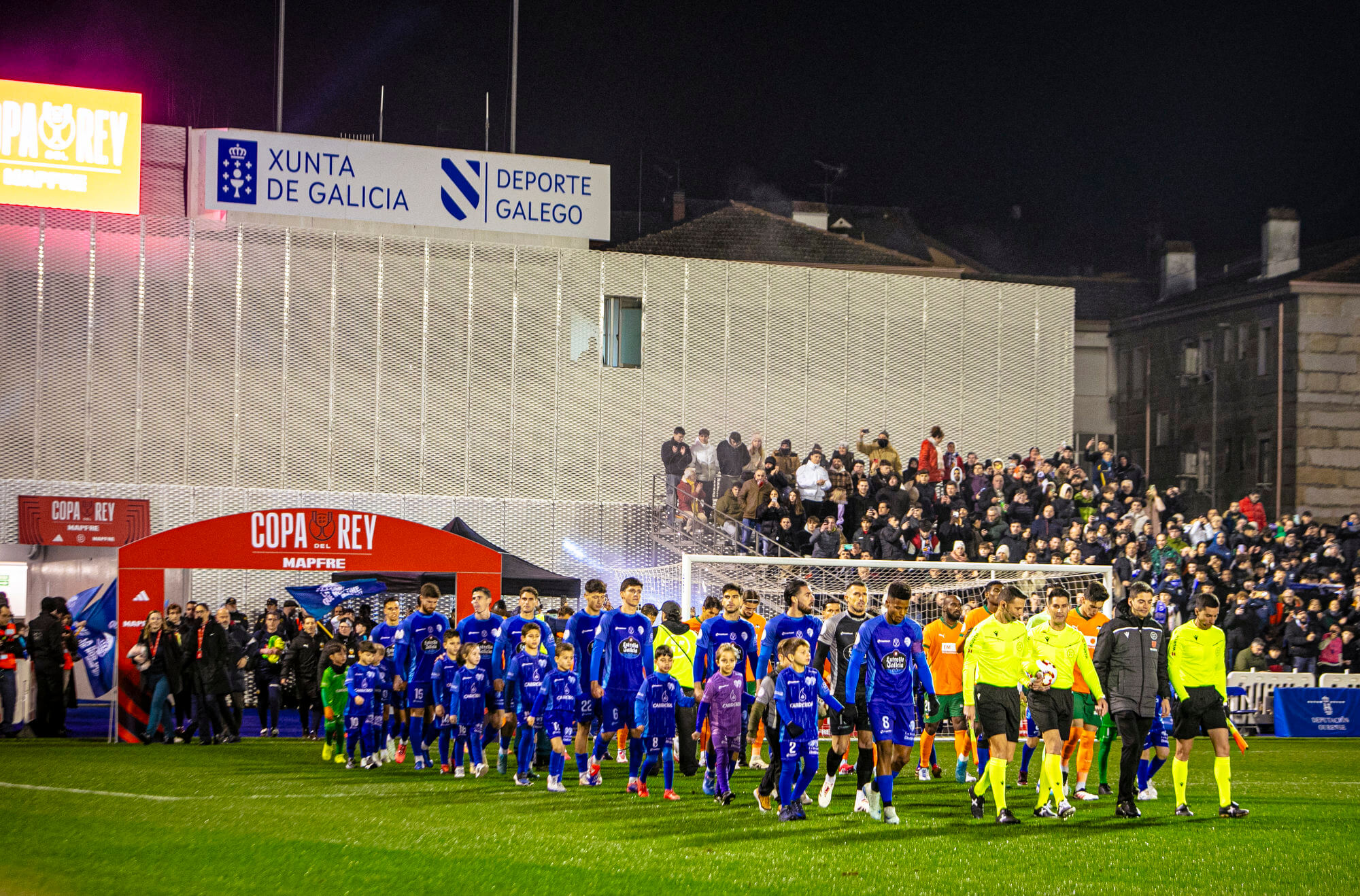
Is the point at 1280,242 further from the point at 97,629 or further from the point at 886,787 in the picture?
the point at 886,787

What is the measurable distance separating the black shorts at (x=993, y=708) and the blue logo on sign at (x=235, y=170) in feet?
79.9

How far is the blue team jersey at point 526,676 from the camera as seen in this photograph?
51.2 feet

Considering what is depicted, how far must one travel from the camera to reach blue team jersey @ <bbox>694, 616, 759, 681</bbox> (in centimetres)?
1577

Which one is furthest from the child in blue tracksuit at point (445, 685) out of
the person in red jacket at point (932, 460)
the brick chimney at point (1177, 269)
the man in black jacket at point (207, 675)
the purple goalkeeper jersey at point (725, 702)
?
the brick chimney at point (1177, 269)

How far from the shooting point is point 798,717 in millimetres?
12586

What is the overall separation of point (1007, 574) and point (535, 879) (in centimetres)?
1637

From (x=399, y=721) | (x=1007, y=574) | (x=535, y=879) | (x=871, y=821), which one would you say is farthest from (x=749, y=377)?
(x=535, y=879)

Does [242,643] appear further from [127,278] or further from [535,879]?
[535,879]

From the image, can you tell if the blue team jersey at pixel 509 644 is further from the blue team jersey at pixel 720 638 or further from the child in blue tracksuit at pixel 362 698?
the child in blue tracksuit at pixel 362 698

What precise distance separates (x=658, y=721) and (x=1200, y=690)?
5009mm

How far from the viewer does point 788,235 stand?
167ft

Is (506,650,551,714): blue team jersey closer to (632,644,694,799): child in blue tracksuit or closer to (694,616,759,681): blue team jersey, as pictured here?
(632,644,694,799): child in blue tracksuit

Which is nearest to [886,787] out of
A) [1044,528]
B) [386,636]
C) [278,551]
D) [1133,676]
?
[1133,676]

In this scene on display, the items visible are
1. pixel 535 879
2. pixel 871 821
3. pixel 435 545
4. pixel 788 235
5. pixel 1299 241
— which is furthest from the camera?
pixel 1299 241
